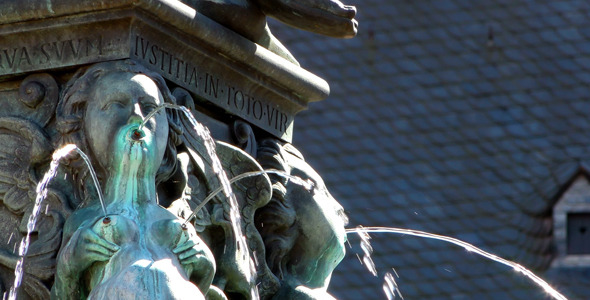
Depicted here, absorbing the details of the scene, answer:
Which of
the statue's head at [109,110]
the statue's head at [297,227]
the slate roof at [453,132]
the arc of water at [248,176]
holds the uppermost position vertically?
the statue's head at [109,110]

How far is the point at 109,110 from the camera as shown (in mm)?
6301

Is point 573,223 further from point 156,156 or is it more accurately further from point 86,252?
point 86,252

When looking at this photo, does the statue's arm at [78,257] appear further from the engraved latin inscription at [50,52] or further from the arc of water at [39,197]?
the engraved latin inscription at [50,52]

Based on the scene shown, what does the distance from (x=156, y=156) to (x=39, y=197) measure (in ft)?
1.10

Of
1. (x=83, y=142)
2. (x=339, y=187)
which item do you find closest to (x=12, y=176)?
(x=83, y=142)

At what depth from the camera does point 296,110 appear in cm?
730

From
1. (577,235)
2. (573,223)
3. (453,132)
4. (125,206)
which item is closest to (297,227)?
(125,206)

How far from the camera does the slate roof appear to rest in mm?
24844

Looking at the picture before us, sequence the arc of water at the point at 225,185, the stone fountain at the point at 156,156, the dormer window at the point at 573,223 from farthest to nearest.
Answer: the dormer window at the point at 573,223 < the arc of water at the point at 225,185 < the stone fountain at the point at 156,156

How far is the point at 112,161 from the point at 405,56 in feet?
70.2

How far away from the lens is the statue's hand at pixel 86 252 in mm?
6070

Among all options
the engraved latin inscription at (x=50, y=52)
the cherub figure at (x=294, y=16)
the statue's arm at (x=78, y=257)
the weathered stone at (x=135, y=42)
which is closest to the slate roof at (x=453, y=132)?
the cherub figure at (x=294, y=16)

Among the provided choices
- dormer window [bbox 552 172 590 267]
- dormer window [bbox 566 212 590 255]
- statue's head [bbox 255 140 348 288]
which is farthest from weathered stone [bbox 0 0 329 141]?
dormer window [bbox 566 212 590 255]

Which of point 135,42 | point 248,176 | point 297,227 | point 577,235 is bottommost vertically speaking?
point 577,235
